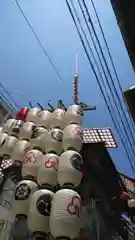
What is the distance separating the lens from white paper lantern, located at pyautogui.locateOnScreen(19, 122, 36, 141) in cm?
990

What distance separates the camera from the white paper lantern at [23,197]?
7789 mm

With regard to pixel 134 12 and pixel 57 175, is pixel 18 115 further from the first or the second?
pixel 134 12

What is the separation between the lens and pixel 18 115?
37.5 ft

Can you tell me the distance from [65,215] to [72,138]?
8.99ft

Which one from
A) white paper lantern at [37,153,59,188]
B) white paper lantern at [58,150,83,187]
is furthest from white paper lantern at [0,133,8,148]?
white paper lantern at [58,150,83,187]

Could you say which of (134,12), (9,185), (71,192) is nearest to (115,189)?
(9,185)

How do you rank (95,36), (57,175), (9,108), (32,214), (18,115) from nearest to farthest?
(95,36) → (32,214) → (57,175) → (18,115) → (9,108)

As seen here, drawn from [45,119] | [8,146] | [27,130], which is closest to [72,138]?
[45,119]

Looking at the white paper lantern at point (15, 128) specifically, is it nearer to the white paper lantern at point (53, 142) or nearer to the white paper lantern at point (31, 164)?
the white paper lantern at point (53, 142)

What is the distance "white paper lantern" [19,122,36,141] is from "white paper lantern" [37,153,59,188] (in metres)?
1.77

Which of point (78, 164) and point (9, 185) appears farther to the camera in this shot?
point (9, 185)

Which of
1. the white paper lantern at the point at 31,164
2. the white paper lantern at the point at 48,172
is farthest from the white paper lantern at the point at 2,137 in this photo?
the white paper lantern at the point at 48,172

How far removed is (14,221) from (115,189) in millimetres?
5837

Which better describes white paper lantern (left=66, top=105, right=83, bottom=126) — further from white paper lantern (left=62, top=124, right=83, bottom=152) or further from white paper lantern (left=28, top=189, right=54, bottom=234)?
white paper lantern (left=28, top=189, right=54, bottom=234)
